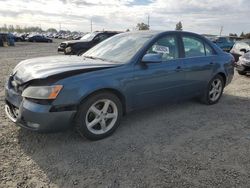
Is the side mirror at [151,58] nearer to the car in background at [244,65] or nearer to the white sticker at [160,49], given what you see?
the white sticker at [160,49]

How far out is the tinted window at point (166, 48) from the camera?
4.35m

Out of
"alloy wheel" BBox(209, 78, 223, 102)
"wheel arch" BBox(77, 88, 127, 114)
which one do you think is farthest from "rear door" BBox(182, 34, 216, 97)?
"wheel arch" BBox(77, 88, 127, 114)

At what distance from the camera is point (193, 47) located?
5.12m

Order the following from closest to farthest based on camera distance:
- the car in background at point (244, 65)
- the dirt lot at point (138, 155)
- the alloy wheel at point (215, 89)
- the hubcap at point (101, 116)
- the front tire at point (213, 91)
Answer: the dirt lot at point (138, 155) < the hubcap at point (101, 116) < the front tire at point (213, 91) < the alloy wheel at point (215, 89) < the car in background at point (244, 65)

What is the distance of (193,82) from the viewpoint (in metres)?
5.07

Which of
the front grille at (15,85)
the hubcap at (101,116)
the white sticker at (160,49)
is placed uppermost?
the white sticker at (160,49)

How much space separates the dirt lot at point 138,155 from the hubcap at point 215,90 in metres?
1.00

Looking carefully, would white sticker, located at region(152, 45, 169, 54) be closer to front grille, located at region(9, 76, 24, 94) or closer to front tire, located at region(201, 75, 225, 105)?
front tire, located at region(201, 75, 225, 105)

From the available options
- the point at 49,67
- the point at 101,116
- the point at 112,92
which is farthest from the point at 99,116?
the point at 49,67

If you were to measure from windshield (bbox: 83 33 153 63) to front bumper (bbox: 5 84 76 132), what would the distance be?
4.22 ft

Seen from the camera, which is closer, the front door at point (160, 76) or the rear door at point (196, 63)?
the front door at point (160, 76)

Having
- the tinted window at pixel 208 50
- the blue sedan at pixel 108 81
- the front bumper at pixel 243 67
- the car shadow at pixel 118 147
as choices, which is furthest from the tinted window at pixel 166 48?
the front bumper at pixel 243 67

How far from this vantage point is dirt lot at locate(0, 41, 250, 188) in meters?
2.88

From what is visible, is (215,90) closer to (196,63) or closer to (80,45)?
(196,63)
